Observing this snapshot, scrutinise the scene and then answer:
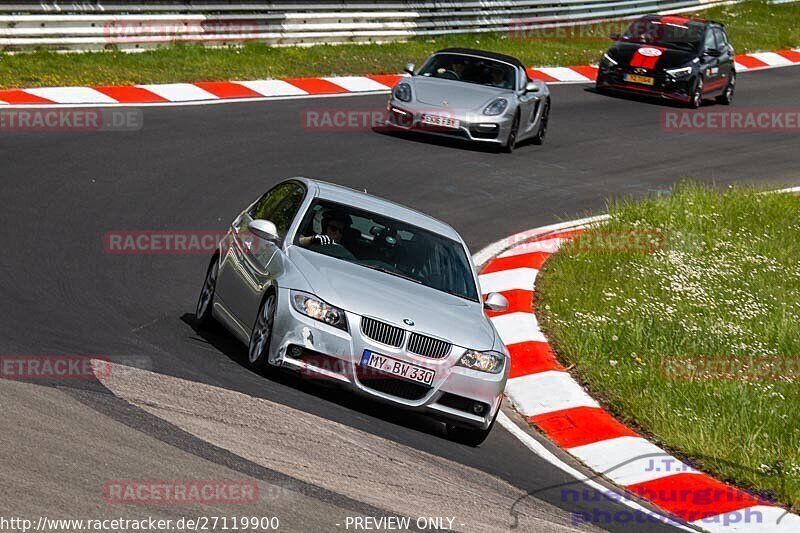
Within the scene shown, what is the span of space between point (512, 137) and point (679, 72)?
6.52 m

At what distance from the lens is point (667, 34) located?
25.9 metres

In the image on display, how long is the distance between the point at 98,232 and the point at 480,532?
684cm

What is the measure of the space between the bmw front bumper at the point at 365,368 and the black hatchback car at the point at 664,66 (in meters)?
16.9

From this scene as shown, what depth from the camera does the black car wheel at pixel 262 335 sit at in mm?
9133

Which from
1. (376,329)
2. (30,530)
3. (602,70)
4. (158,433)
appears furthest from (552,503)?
(602,70)

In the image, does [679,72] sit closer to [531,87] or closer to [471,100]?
[531,87]

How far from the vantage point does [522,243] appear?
15203mm

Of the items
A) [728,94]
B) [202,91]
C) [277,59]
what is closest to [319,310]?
[202,91]

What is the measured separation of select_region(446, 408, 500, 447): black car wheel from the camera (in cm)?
916

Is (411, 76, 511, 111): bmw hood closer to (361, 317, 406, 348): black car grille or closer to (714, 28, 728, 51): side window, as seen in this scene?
(714, 28, 728, 51): side window

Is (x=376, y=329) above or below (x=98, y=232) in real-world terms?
above

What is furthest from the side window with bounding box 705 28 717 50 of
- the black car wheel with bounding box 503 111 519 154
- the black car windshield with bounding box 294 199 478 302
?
the black car windshield with bounding box 294 199 478 302

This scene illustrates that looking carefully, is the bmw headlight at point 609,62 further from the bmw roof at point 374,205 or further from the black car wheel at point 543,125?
the bmw roof at point 374,205

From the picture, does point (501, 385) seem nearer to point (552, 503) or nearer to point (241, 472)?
point (552, 503)
